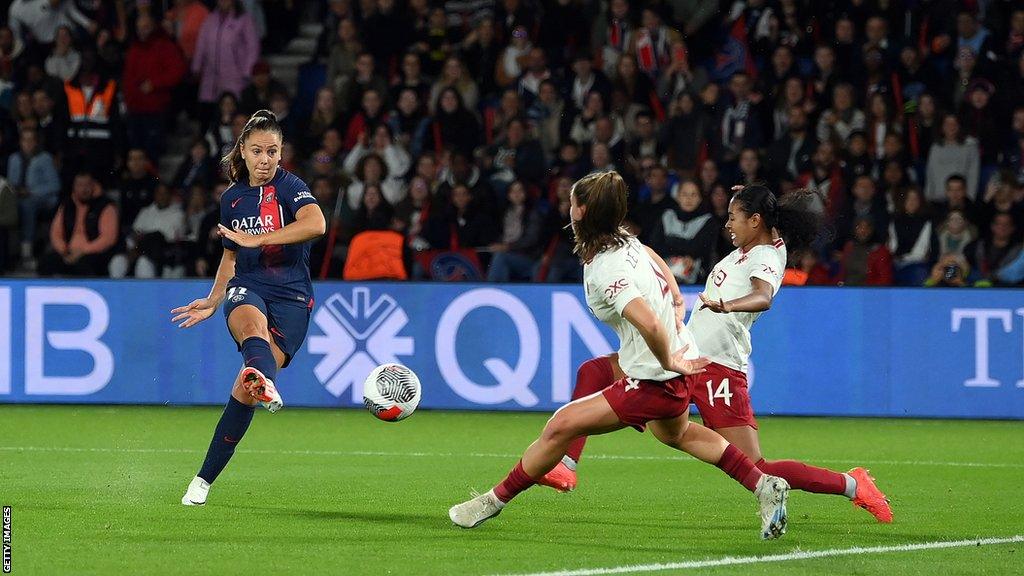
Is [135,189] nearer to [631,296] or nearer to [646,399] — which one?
[646,399]

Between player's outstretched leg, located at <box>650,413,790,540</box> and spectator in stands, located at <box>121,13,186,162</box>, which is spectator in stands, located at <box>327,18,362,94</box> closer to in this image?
spectator in stands, located at <box>121,13,186,162</box>

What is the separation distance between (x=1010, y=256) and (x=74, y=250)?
371 inches

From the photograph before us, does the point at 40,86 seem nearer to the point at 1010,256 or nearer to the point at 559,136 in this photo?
the point at 559,136

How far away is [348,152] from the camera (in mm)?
18281

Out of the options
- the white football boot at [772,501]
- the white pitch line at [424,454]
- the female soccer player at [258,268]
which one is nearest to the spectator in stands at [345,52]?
the white pitch line at [424,454]

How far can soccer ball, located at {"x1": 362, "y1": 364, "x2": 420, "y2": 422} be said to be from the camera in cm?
838

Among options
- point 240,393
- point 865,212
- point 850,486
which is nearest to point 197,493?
point 240,393

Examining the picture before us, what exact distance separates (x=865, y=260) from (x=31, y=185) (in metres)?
9.19

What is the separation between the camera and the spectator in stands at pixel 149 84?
19.1 meters

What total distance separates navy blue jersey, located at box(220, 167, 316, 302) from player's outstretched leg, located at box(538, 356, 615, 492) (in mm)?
1514

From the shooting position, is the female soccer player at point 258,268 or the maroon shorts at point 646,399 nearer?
the maroon shorts at point 646,399

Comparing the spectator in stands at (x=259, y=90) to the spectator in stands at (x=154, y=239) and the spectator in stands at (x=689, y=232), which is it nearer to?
the spectator in stands at (x=154, y=239)

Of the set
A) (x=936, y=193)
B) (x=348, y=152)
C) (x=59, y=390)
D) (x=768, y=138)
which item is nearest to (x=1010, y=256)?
(x=936, y=193)

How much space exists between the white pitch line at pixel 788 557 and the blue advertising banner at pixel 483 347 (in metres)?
6.35
